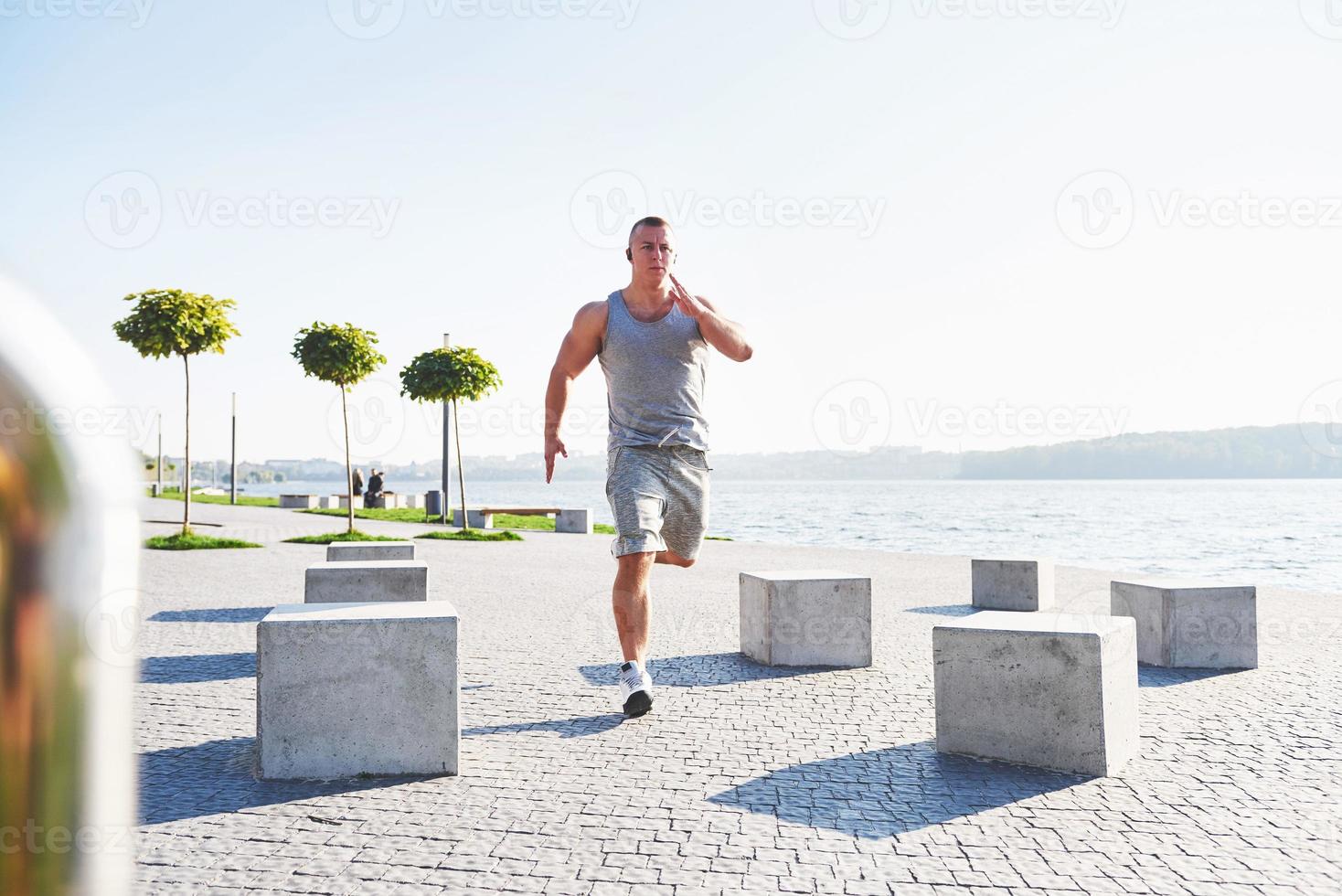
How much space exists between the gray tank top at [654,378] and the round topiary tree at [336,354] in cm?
1687

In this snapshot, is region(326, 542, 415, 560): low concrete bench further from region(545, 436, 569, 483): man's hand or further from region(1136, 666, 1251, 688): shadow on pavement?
region(1136, 666, 1251, 688): shadow on pavement

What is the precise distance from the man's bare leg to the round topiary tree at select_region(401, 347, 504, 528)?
1934cm

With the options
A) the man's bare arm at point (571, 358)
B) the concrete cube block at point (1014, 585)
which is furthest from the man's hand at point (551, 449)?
the concrete cube block at point (1014, 585)

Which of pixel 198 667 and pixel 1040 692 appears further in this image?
pixel 198 667

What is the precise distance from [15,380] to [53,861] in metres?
0.22

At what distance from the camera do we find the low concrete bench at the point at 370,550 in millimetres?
9047

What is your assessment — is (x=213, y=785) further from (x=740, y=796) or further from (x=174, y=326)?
(x=174, y=326)

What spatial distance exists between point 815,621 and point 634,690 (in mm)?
1982

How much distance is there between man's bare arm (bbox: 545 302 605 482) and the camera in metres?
5.81

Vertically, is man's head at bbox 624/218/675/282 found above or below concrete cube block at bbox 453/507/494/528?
above

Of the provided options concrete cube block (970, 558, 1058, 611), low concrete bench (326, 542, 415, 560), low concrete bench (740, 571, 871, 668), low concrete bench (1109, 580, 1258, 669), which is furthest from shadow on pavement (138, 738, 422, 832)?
concrete cube block (970, 558, 1058, 611)

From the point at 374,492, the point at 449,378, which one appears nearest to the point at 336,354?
the point at 449,378

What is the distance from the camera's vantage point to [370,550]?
30.9 ft

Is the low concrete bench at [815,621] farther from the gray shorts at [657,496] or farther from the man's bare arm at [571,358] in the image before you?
the man's bare arm at [571,358]
